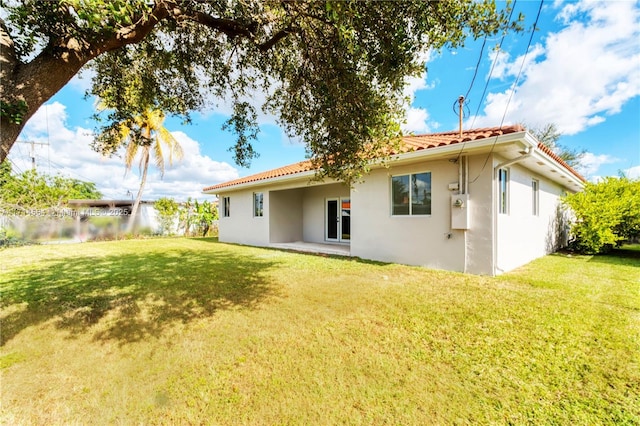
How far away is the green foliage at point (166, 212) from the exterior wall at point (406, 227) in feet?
51.2

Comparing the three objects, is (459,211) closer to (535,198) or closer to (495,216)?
(495,216)

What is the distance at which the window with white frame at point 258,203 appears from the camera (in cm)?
1438

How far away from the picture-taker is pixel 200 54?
19.3 feet

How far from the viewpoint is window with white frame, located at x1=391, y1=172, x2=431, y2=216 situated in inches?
317

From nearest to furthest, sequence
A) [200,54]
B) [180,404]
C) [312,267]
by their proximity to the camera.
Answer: [180,404] → [200,54] → [312,267]

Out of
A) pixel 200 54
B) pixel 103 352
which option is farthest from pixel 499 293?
pixel 200 54

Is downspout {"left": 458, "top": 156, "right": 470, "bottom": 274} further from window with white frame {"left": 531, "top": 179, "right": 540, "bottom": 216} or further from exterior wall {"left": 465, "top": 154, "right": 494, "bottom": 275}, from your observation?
window with white frame {"left": 531, "top": 179, "right": 540, "bottom": 216}

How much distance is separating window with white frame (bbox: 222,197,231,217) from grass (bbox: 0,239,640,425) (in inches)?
401

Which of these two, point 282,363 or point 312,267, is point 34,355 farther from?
point 312,267

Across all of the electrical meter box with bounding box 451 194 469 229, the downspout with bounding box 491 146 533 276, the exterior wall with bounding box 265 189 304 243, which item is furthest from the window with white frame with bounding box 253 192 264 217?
the downspout with bounding box 491 146 533 276

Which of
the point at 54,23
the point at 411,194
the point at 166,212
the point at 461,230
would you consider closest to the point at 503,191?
the point at 461,230

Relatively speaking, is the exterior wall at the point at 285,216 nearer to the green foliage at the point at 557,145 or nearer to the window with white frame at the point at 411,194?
the window with white frame at the point at 411,194

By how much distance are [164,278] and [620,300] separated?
970 centimetres

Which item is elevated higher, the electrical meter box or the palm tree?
the palm tree
